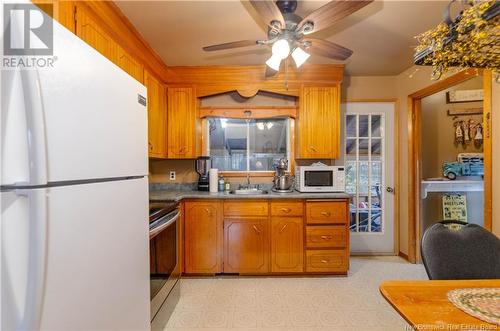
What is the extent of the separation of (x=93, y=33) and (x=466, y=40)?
2137 mm

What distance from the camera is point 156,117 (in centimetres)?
280

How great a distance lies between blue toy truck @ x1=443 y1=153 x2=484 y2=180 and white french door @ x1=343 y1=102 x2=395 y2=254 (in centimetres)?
87

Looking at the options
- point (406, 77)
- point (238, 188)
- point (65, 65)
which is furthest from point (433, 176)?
point (65, 65)

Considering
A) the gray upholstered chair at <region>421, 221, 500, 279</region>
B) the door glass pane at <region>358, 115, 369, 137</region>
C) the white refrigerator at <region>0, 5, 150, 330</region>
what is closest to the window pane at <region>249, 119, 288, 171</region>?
the door glass pane at <region>358, 115, 369, 137</region>

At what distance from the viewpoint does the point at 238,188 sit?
3.29 meters

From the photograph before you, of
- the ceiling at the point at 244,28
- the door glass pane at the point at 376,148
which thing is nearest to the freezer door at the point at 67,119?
the ceiling at the point at 244,28

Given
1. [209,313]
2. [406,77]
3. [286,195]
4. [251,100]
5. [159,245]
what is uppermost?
[406,77]

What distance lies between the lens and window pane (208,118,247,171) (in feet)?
11.1

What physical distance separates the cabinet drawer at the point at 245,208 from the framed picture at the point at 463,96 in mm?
3215

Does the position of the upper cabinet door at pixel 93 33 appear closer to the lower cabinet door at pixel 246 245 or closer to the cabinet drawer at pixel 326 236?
the lower cabinet door at pixel 246 245

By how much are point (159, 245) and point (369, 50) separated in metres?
2.78

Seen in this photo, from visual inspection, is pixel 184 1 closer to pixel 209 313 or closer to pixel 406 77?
pixel 209 313

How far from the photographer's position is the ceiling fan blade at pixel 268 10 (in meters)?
1.43

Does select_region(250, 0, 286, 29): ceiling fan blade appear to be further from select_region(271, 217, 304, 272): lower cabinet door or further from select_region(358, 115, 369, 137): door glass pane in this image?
select_region(358, 115, 369, 137): door glass pane
